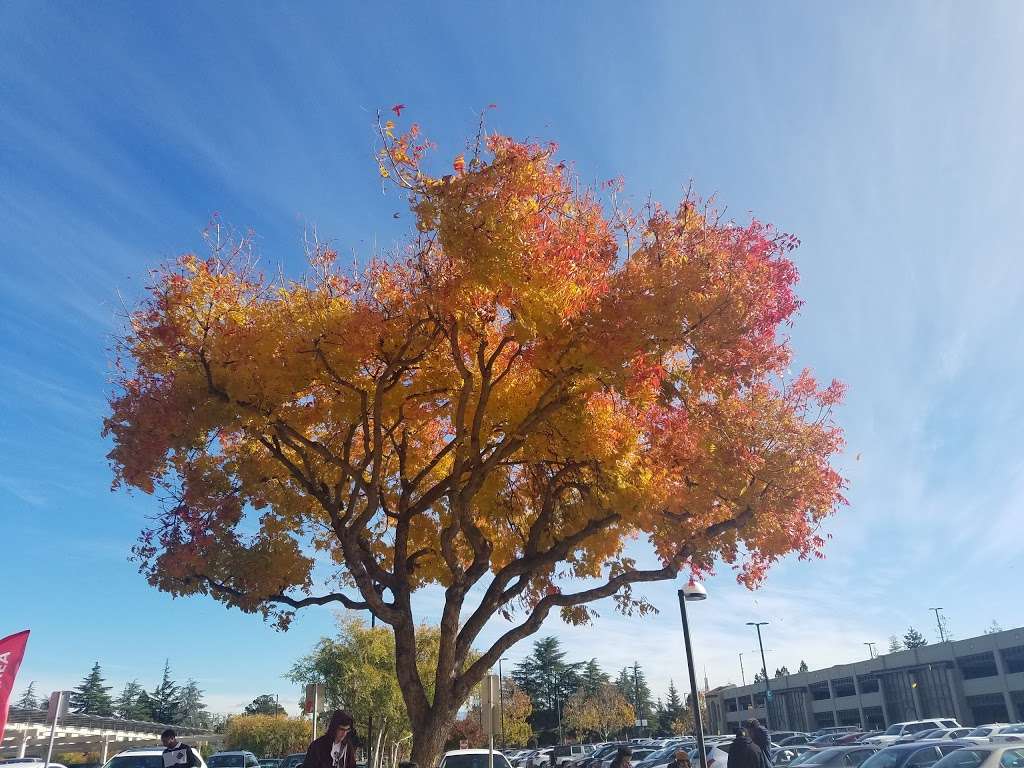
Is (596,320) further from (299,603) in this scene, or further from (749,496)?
(299,603)

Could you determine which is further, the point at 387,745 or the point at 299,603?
the point at 387,745

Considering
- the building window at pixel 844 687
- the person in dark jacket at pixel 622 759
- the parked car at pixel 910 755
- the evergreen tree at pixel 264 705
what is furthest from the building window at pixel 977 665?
the evergreen tree at pixel 264 705

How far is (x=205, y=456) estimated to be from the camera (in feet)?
42.2

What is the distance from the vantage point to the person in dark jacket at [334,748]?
22.9 ft

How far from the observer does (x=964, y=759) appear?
10.4m

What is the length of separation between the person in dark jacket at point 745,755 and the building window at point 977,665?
139 ft

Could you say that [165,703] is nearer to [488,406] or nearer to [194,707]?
[194,707]

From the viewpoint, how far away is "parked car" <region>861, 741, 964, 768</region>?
12.5 m

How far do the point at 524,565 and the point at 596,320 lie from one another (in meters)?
4.95

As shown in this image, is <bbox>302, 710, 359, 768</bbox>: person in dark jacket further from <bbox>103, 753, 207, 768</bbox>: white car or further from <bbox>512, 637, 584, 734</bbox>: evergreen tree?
<bbox>512, 637, 584, 734</bbox>: evergreen tree

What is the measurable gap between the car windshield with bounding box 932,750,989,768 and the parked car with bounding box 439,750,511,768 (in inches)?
361

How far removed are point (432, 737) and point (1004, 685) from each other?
143 ft

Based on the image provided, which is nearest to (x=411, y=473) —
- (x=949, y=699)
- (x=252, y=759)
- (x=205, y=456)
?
(x=205, y=456)

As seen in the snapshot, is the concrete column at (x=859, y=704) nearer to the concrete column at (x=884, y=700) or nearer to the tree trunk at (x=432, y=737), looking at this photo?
the concrete column at (x=884, y=700)
